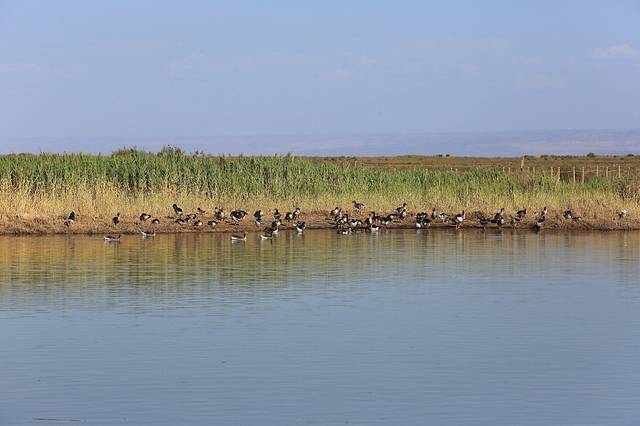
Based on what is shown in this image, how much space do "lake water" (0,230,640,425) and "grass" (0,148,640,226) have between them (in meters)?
7.63

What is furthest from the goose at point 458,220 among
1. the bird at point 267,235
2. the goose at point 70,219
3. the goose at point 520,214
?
the goose at point 70,219

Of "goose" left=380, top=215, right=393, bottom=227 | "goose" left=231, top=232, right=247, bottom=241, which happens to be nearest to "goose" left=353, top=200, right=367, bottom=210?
"goose" left=380, top=215, right=393, bottom=227

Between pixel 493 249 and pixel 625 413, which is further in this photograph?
pixel 493 249

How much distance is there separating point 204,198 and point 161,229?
3.19 meters

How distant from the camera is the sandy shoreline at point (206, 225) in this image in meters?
33.8

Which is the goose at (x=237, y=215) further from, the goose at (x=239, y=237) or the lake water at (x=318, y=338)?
the lake water at (x=318, y=338)

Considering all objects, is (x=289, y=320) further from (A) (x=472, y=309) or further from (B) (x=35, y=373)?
(B) (x=35, y=373)

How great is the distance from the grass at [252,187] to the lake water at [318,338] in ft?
25.0

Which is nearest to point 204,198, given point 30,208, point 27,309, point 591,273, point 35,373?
point 30,208

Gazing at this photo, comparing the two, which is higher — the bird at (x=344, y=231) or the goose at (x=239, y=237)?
the bird at (x=344, y=231)

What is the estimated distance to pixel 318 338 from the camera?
16469 millimetres

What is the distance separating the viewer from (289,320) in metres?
18.1

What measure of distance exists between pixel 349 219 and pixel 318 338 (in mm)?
20261

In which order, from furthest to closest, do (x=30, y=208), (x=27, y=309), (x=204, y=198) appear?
(x=204, y=198), (x=30, y=208), (x=27, y=309)
